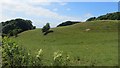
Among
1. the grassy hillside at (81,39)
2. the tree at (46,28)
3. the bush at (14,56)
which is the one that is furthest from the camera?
the tree at (46,28)

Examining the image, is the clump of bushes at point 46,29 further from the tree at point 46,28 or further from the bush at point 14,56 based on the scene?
the bush at point 14,56

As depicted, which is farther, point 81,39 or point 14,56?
point 81,39

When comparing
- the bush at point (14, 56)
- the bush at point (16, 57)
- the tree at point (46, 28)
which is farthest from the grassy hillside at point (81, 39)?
the bush at point (14, 56)

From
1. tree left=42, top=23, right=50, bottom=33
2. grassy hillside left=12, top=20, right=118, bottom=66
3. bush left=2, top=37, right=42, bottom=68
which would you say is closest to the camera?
bush left=2, top=37, right=42, bottom=68

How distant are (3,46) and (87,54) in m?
19.8

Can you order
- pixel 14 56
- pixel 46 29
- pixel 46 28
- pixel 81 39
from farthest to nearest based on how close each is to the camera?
pixel 46 28 → pixel 46 29 → pixel 81 39 → pixel 14 56

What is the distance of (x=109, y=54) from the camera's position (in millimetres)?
36156

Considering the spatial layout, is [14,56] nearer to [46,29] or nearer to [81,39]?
[81,39]

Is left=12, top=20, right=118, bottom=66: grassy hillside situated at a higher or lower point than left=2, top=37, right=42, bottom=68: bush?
lower

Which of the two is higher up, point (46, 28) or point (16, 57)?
point (16, 57)

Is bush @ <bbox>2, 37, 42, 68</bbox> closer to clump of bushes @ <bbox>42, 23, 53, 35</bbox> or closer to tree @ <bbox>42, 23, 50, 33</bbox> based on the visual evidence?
clump of bushes @ <bbox>42, 23, 53, 35</bbox>

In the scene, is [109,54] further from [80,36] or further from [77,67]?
[80,36]

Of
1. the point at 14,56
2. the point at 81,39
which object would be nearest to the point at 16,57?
the point at 14,56

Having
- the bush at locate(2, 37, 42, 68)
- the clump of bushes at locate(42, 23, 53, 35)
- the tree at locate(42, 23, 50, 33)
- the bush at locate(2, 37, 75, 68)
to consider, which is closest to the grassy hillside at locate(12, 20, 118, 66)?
the clump of bushes at locate(42, 23, 53, 35)
